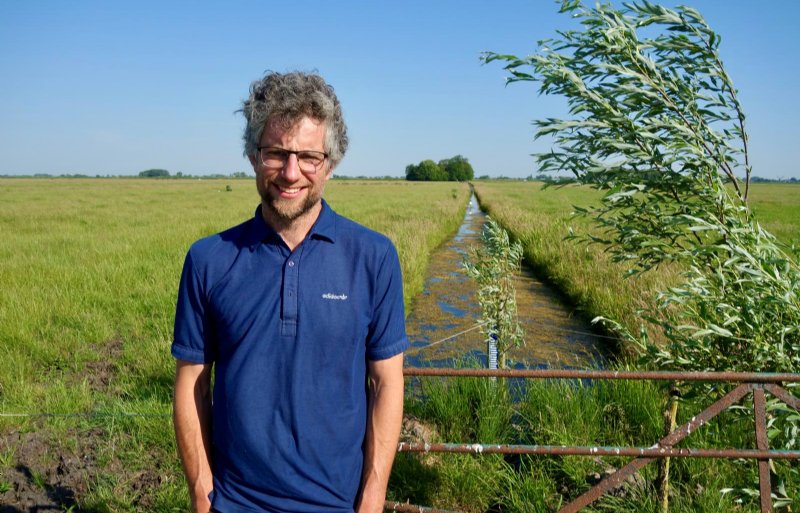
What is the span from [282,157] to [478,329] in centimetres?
801

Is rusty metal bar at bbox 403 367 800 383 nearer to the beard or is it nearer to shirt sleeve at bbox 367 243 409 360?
shirt sleeve at bbox 367 243 409 360

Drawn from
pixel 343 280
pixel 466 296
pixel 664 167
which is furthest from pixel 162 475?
pixel 466 296

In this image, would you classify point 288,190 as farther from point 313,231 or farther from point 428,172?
point 428,172

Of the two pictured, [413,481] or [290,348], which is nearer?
[290,348]

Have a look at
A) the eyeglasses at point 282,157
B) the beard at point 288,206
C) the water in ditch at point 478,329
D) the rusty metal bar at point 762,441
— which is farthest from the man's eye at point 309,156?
the water in ditch at point 478,329

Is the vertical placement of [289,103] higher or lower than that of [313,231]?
higher

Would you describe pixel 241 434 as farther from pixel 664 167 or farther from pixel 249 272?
pixel 664 167

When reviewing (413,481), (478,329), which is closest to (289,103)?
(413,481)

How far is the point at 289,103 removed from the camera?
203 centimetres

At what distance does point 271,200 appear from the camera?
6.93ft

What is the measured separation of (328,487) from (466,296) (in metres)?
10.4

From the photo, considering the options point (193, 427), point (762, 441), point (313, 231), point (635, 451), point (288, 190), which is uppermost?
point (288, 190)

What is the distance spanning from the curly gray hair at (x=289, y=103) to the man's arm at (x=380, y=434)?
83cm

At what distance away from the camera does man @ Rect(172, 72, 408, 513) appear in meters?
2.02
